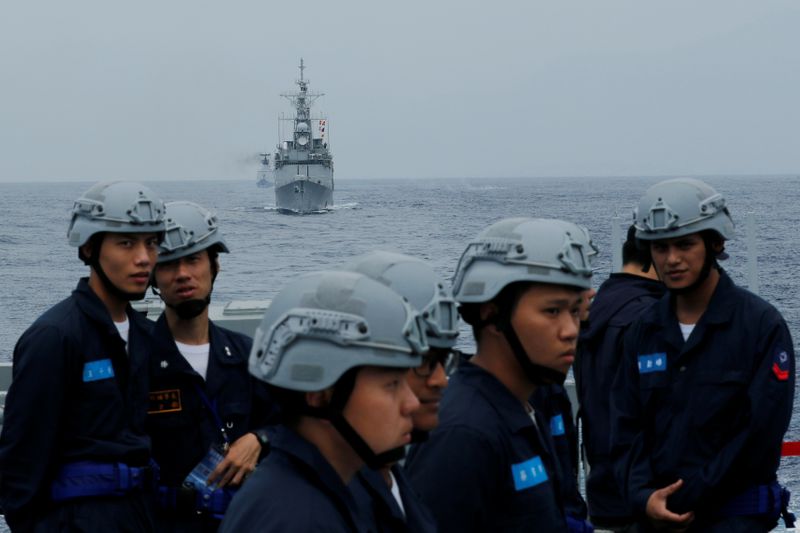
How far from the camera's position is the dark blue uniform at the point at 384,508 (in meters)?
2.76

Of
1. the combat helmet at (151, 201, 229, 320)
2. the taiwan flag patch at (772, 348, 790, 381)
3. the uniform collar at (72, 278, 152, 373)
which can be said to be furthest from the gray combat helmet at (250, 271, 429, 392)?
the combat helmet at (151, 201, 229, 320)

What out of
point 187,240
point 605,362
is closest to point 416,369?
point 187,240

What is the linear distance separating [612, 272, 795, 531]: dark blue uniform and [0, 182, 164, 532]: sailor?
6.22ft

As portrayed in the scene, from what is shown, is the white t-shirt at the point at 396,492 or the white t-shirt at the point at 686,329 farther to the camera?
the white t-shirt at the point at 686,329

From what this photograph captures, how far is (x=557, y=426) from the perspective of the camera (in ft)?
13.0

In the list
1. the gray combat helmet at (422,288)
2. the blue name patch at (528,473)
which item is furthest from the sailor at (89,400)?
the blue name patch at (528,473)

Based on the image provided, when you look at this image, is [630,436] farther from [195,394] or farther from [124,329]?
[124,329]

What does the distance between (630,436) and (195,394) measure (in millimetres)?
1712

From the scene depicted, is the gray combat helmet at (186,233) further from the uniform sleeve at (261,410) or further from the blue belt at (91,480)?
the blue belt at (91,480)

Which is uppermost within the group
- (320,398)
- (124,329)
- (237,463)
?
(320,398)

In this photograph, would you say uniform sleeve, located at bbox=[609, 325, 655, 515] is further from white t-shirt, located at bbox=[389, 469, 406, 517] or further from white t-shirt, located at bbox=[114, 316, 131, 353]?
white t-shirt, located at bbox=[389, 469, 406, 517]

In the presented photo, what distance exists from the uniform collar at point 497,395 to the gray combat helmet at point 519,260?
21cm

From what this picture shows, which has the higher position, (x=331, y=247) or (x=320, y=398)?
(x=320, y=398)

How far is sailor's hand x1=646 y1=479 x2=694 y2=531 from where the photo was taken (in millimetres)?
4570
